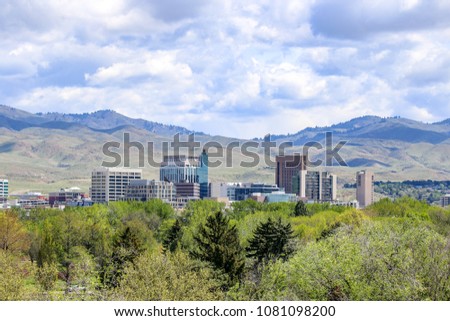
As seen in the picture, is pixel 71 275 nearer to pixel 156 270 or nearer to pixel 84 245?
pixel 84 245

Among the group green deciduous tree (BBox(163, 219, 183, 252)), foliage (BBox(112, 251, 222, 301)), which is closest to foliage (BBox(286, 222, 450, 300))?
foliage (BBox(112, 251, 222, 301))

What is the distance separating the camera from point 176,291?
48.6 metres

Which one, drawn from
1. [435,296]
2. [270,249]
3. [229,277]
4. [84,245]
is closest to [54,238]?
[84,245]

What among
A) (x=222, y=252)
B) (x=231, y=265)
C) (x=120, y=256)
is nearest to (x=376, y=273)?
(x=231, y=265)

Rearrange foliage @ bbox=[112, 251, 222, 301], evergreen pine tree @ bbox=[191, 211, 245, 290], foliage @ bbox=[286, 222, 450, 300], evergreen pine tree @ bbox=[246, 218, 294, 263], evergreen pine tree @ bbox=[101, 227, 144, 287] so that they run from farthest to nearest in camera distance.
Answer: evergreen pine tree @ bbox=[246, 218, 294, 263], evergreen pine tree @ bbox=[191, 211, 245, 290], evergreen pine tree @ bbox=[101, 227, 144, 287], foliage @ bbox=[112, 251, 222, 301], foliage @ bbox=[286, 222, 450, 300]

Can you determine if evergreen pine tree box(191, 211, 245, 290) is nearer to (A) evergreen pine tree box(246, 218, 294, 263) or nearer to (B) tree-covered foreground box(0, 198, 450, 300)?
(B) tree-covered foreground box(0, 198, 450, 300)

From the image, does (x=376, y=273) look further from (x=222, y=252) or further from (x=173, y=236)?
(x=173, y=236)

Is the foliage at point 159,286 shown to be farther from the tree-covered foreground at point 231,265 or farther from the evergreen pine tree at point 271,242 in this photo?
the evergreen pine tree at point 271,242

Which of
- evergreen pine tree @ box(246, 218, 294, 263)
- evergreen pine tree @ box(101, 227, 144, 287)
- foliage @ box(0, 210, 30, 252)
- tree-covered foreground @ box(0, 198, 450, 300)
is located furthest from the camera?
foliage @ box(0, 210, 30, 252)

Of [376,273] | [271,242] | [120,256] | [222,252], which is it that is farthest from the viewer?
[271,242]

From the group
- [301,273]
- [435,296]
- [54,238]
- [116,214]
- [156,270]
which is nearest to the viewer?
[435,296]

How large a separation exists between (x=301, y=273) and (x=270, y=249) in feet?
134

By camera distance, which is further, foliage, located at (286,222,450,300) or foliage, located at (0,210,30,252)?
foliage, located at (0,210,30,252)
